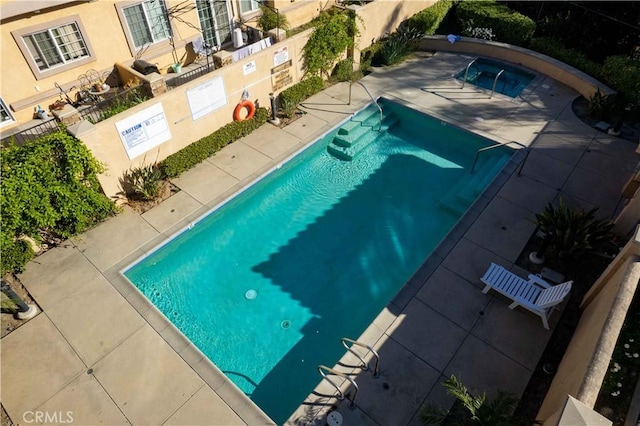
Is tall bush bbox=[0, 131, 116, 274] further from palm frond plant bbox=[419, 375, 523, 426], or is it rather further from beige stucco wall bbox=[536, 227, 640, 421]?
beige stucco wall bbox=[536, 227, 640, 421]

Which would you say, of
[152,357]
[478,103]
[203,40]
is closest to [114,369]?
[152,357]

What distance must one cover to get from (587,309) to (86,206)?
45.9 feet

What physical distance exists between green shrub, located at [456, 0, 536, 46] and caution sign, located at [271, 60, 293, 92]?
11.0 metres

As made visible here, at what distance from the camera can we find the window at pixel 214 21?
60.4ft

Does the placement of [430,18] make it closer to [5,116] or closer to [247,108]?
[247,108]

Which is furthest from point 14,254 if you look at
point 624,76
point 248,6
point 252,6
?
point 624,76

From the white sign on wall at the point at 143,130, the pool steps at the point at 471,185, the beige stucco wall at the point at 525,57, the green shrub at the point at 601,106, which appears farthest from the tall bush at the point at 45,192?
the green shrub at the point at 601,106

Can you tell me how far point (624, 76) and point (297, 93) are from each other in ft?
44.2

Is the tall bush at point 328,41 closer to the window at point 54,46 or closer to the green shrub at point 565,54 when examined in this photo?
the window at point 54,46

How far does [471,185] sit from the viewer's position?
13750mm

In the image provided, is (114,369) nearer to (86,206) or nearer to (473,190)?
(86,206)

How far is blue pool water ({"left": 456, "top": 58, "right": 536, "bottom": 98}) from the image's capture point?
A: 18.8 meters

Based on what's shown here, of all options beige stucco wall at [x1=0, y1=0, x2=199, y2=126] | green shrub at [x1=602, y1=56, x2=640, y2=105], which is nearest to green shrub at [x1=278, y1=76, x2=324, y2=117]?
beige stucco wall at [x1=0, y1=0, x2=199, y2=126]

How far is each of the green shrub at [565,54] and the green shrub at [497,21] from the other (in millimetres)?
708
